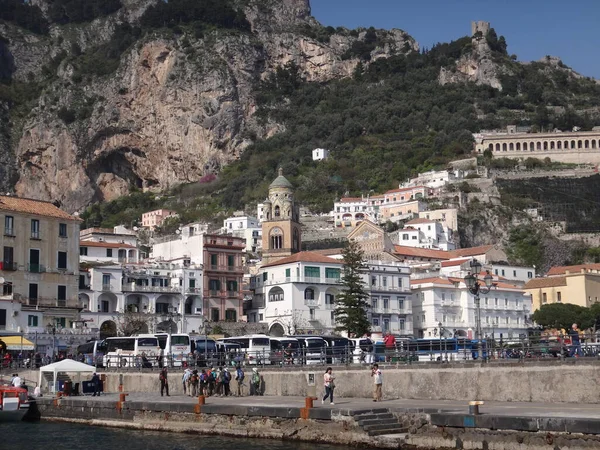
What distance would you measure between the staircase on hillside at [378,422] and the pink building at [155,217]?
144044 millimetres

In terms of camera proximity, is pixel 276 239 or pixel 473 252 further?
pixel 473 252

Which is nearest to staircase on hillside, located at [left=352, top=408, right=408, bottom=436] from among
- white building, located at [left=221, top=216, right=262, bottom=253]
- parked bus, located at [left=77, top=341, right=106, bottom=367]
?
parked bus, located at [left=77, top=341, right=106, bottom=367]

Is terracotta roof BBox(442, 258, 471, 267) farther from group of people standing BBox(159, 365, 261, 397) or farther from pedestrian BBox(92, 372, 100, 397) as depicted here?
group of people standing BBox(159, 365, 261, 397)

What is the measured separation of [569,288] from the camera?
107 metres

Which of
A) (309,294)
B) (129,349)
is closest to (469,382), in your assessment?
(129,349)

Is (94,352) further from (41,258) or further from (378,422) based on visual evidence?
(378,422)

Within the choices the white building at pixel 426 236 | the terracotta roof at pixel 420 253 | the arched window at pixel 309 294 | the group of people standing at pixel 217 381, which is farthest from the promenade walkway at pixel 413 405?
the white building at pixel 426 236

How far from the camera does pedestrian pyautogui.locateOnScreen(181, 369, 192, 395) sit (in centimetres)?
4300

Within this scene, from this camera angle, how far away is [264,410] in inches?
1356

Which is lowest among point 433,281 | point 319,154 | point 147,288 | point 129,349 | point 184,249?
point 129,349

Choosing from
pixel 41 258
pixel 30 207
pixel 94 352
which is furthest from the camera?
pixel 30 207

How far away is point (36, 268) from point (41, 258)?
2.75ft

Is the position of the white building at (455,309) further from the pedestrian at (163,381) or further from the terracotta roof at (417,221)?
the pedestrian at (163,381)

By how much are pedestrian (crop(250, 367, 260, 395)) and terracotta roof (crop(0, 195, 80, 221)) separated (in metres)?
28.3
